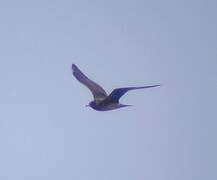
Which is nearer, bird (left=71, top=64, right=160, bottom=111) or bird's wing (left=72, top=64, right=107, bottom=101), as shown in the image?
bird (left=71, top=64, right=160, bottom=111)

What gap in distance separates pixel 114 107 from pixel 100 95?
0.96 m

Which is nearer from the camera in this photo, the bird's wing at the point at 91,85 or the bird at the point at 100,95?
the bird at the point at 100,95

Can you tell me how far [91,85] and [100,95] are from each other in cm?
33

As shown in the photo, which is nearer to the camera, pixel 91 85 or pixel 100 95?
pixel 100 95

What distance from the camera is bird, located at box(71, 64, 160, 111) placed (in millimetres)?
10169

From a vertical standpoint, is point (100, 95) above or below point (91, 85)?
below

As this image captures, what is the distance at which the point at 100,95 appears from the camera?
11.5m

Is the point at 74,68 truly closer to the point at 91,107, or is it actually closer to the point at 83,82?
the point at 83,82

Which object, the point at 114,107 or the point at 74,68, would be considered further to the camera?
the point at 74,68

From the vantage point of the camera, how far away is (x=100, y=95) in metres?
11.5

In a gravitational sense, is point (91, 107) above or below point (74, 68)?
below

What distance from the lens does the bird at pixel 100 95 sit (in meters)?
10.2

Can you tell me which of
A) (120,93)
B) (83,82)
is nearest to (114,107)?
(120,93)

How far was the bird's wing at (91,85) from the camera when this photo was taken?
11.5 m
